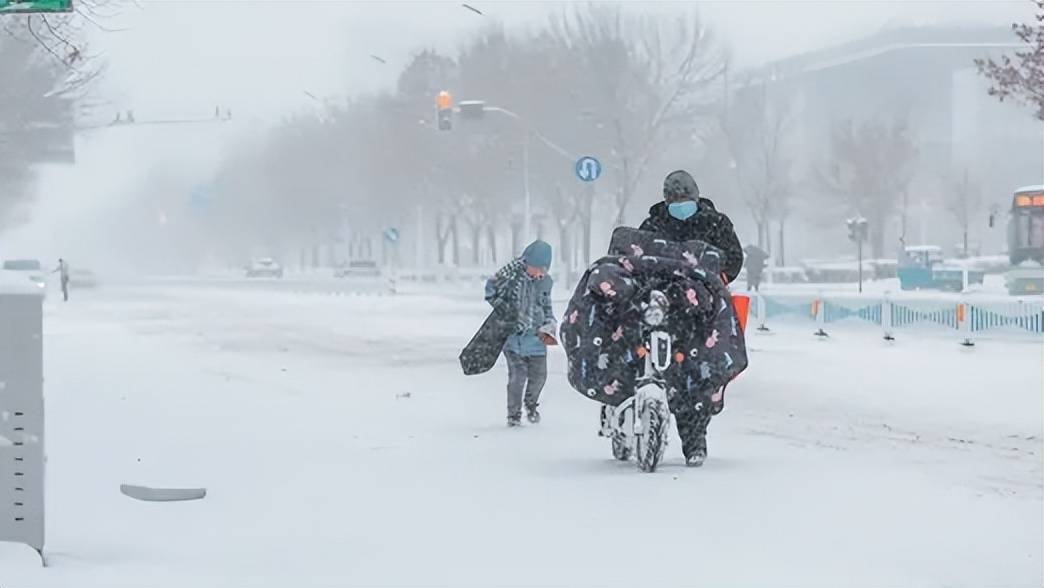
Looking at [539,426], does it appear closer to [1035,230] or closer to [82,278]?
[1035,230]

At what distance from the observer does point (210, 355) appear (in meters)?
24.9

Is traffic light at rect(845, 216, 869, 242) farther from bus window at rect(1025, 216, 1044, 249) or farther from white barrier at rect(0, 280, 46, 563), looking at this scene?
white barrier at rect(0, 280, 46, 563)

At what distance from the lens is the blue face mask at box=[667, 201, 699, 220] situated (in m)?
10.4

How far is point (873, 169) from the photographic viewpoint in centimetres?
7519

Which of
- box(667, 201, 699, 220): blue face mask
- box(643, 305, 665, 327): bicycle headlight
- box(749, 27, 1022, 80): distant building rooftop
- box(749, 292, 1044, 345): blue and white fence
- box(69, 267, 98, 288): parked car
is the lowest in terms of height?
box(69, 267, 98, 288): parked car

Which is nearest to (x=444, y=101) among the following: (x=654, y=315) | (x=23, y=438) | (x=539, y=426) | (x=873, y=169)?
(x=539, y=426)

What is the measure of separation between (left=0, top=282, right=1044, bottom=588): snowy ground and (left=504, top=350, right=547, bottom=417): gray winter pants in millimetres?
286

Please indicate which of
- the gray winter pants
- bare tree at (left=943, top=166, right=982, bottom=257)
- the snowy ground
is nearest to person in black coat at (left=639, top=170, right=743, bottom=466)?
the snowy ground

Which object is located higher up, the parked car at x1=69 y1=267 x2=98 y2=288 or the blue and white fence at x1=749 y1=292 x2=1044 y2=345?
the blue and white fence at x1=749 y1=292 x2=1044 y2=345

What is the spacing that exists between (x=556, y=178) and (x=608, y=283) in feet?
175

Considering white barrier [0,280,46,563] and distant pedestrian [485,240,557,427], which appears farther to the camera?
distant pedestrian [485,240,557,427]

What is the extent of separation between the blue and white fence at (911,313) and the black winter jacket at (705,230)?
16.8 meters

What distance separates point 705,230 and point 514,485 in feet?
6.45

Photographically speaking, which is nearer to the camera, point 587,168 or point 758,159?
point 587,168
